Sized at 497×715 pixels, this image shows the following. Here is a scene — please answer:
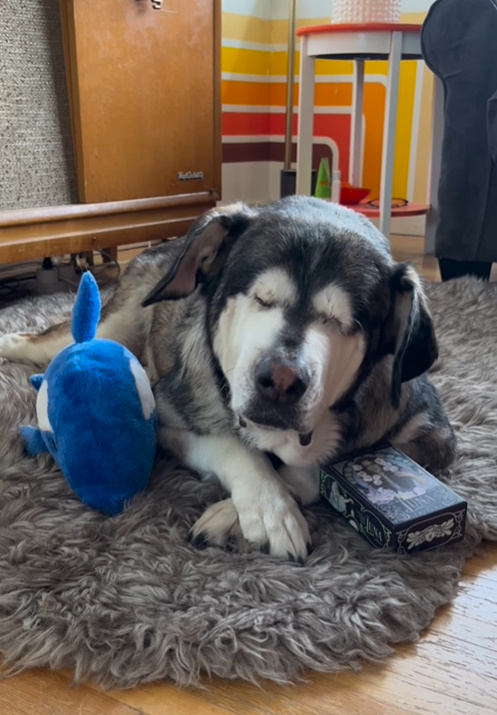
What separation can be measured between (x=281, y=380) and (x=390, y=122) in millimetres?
2400

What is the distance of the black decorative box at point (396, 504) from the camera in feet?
3.73

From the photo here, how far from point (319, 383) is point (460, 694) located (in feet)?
1.47

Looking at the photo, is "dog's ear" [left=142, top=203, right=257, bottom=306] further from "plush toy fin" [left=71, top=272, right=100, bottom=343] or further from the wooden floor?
the wooden floor

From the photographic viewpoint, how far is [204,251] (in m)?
1.29

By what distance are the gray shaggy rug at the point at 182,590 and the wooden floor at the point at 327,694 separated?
0.06ft

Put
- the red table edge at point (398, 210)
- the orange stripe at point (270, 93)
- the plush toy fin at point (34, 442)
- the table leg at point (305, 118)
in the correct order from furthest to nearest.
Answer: the orange stripe at point (270, 93) < the red table edge at point (398, 210) < the table leg at point (305, 118) < the plush toy fin at point (34, 442)

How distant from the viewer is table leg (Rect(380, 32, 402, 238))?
302 centimetres

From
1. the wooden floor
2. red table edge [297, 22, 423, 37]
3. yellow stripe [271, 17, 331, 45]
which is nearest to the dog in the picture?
the wooden floor

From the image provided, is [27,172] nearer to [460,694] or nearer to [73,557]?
[73,557]

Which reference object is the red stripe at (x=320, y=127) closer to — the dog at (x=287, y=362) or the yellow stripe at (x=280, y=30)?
the yellow stripe at (x=280, y=30)

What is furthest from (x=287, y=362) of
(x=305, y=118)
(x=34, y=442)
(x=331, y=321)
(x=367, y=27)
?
(x=305, y=118)

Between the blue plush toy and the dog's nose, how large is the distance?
29 centimetres

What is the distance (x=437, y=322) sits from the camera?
2.42m

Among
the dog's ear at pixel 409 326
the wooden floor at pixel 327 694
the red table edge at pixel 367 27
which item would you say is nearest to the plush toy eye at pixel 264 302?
the dog's ear at pixel 409 326
